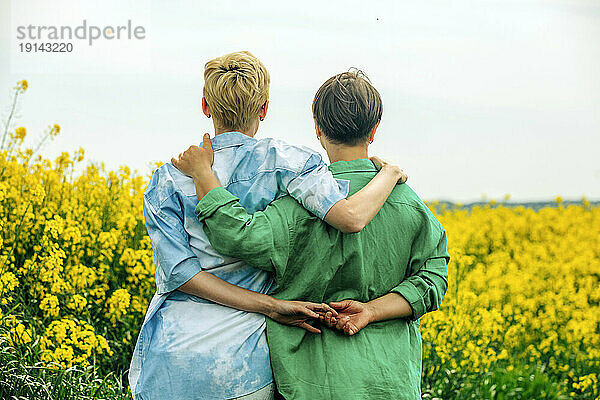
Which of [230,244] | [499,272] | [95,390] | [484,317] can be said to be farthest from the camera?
[499,272]

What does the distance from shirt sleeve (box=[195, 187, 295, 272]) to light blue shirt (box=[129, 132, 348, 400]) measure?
3.3 inches

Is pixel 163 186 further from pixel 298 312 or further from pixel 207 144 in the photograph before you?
pixel 298 312

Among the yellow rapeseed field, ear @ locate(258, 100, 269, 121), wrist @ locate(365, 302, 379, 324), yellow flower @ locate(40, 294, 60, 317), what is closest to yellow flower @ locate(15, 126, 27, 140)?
the yellow rapeseed field

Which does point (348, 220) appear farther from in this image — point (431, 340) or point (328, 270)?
point (431, 340)

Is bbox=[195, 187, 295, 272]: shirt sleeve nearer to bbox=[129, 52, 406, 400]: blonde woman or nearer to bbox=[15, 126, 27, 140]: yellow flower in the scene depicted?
bbox=[129, 52, 406, 400]: blonde woman

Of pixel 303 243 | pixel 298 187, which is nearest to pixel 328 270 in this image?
pixel 303 243

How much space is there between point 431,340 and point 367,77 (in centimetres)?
252

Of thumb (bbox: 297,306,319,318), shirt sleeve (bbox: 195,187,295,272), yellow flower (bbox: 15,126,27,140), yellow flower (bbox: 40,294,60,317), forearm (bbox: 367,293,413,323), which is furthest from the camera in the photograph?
yellow flower (bbox: 15,126,27,140)

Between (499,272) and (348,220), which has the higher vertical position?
(348,220)

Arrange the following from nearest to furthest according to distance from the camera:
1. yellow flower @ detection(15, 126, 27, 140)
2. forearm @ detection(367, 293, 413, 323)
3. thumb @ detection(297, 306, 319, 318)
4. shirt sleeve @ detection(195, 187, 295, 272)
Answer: shirt sleeve @ detection(195, 187, 295, 272), thumb @ detection(297, 306, 319, 318), forearm @ detection(367, 293, 413, 323), yellow flower @ detection(15, 126, 27, 140)

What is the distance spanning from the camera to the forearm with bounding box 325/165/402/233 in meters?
1.95

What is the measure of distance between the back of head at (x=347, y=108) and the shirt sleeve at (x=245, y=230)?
32 cm

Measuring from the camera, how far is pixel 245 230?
1.91 meters

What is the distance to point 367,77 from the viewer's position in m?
2.22
